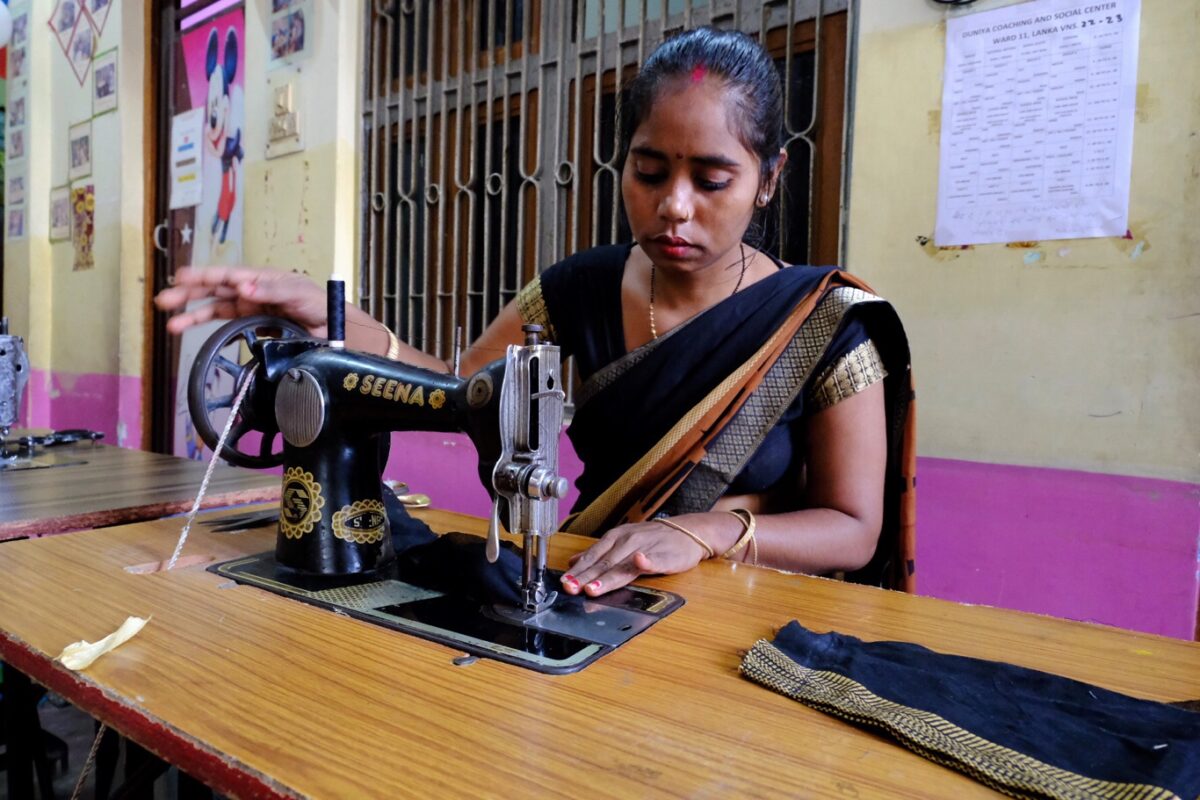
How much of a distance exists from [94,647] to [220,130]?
13.2 ft

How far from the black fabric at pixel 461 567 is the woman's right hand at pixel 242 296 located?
15.9 inches

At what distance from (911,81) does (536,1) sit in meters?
1.50

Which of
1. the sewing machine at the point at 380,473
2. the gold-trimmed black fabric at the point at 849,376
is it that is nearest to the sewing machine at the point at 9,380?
the sewing machine at the point at 380,473

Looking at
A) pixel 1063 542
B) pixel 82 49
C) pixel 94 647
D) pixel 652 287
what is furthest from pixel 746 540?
pixel 82 49

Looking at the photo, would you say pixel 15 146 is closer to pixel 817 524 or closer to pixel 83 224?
pixel 83 224

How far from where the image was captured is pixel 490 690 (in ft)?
2.14

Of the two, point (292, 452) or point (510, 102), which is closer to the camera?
point (292, 452)

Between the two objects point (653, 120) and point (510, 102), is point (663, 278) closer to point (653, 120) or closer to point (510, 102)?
point (653, 120)

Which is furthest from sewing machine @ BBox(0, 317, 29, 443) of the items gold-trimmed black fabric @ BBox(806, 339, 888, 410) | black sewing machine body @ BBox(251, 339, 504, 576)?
gold-trimmed black fabric @ BBox(806, 339, 888, 410)

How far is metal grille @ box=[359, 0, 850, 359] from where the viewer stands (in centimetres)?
230

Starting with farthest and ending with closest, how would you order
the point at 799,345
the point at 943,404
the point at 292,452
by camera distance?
1. the point at 943,404
2. the point at 799,345
3. the point at 292,452

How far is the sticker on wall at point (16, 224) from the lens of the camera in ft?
17.3

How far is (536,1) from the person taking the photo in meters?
2.90

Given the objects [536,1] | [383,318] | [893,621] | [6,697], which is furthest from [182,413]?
[893,621]
